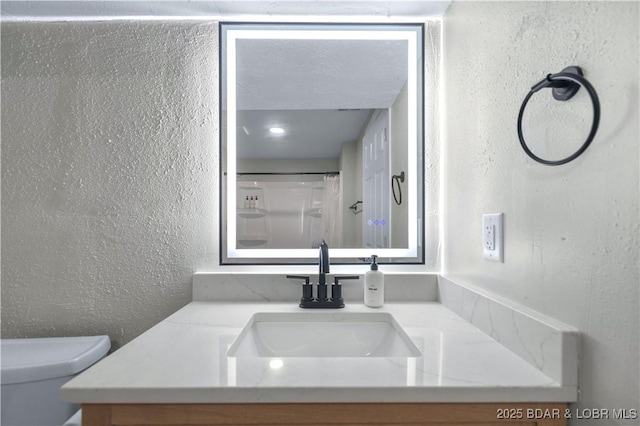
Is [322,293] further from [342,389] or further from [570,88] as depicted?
[570,88]

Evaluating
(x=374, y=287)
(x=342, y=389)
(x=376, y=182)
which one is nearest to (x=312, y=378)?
(x=342, y=389)

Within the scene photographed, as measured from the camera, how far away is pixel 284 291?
4.28ft

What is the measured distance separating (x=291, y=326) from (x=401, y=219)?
553 millimetres

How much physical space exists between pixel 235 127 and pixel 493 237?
93cm

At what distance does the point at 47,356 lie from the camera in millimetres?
1125

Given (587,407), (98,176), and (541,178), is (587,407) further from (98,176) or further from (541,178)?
(98,176)

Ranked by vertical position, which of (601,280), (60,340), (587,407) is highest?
(601,280)

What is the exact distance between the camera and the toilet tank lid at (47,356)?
106cm

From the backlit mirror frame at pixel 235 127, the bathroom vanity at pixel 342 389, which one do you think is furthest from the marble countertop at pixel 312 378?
the backlit mirror frame at pixel 235 127

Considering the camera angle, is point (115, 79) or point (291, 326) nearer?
point (291, 326)

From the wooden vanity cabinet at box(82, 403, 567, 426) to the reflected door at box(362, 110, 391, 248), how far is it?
729mm

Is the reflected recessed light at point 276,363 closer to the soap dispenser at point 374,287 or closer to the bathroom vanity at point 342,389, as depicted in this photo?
the bathroom vanity at point 342,389

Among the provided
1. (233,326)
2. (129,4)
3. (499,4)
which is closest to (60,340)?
(233,326)

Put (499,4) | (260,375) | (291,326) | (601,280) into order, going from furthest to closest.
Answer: (291,326) < (499,4) < (260,375) < (601,280)
